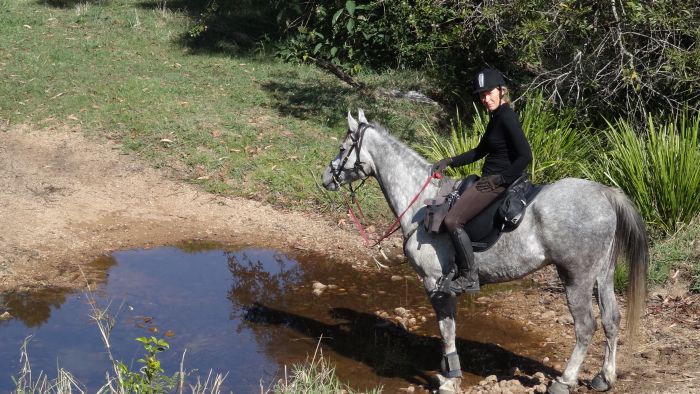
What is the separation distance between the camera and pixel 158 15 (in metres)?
21.7

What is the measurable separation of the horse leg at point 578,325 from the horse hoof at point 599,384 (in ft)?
0.86

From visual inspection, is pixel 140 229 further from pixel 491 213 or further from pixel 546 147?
pixel 491 213

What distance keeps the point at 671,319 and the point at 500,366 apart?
234 cm

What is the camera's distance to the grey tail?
24.8ft

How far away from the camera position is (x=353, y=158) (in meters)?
8.59

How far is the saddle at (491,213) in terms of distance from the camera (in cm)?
750

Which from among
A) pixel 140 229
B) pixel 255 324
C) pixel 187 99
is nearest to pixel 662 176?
pixel 255 324

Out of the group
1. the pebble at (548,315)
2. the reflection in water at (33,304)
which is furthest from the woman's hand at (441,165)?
the reflection in water at (33,304)

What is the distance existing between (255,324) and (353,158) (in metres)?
2.40

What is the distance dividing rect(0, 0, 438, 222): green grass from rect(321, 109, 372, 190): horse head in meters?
4.45

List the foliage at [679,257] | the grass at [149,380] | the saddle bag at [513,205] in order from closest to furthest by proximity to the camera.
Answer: the grass at [149,380]
the saddle bag at [513,205]
the foliage at [679,257]

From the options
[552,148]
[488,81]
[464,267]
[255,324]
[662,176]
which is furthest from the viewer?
[552,148]

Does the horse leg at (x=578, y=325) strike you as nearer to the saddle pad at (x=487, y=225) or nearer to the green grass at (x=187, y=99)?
the saddle pad at (x=487, y=225)

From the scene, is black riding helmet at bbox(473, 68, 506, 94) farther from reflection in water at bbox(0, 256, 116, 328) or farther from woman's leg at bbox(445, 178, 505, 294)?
reflection in water at bbox(0, 256, 116, 328)
